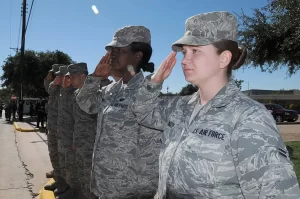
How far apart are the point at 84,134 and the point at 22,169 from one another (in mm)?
4086

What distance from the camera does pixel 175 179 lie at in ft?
4.73

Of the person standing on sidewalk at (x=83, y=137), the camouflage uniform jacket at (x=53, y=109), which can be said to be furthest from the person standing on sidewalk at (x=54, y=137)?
the person standing on sidewalk at (x=83, y=137)

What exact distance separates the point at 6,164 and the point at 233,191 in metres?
7.56

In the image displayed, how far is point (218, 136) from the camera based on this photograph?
1.34 m

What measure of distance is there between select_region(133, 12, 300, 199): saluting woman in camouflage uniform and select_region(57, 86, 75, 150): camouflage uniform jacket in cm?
334

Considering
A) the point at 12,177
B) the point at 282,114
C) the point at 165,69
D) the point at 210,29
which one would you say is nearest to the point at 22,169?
the point at 12,177

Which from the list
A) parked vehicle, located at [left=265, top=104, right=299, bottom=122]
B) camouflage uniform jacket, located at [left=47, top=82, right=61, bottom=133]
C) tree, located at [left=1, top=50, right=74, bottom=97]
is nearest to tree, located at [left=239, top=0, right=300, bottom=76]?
camouflage uniform jacket, located at [left=47, top=82, right=61, bottom=133]

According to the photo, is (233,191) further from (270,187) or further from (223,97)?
(223,97)

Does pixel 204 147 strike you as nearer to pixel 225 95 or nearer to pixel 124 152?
pixel 225 95

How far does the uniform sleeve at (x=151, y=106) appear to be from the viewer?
1.88m

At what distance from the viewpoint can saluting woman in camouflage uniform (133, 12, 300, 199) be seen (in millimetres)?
1218

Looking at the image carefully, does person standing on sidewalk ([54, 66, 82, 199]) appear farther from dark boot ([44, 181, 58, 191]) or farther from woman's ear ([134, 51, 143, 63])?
woman's ear ([134, 51, 143, 63])

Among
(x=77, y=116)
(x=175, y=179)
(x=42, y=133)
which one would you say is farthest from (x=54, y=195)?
(x=42, y=133)

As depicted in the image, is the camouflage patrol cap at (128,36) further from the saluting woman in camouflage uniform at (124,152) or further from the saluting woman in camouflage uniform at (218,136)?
the saluting woman in camouflage uniform at (218,136)
